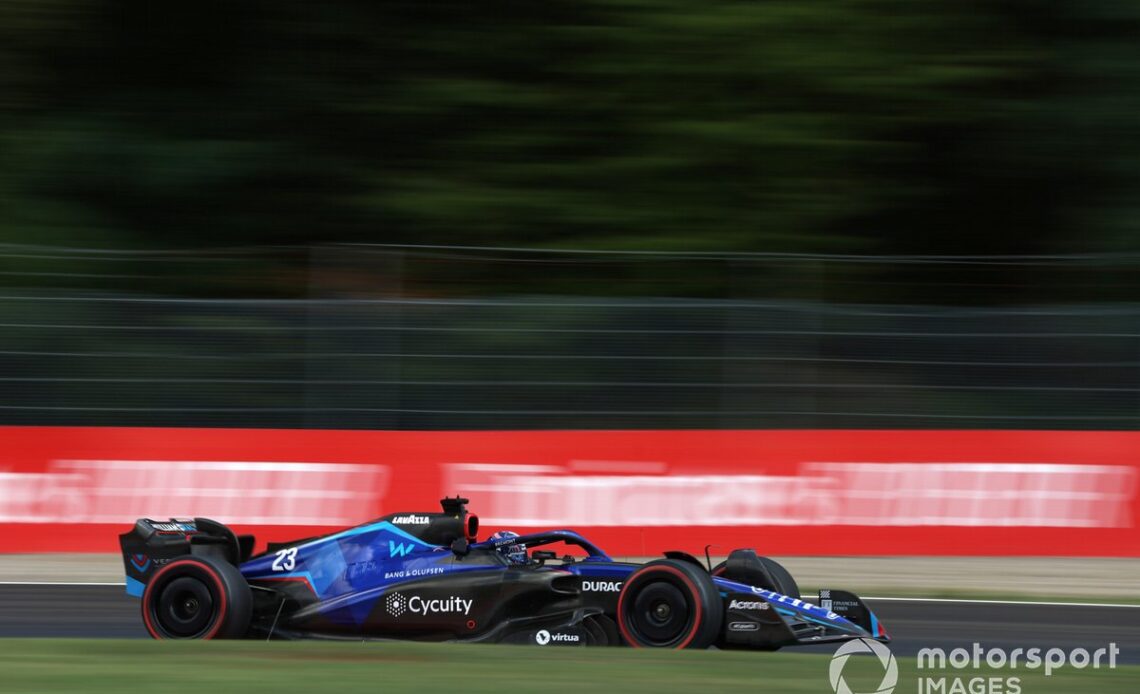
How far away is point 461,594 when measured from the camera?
7414 mm

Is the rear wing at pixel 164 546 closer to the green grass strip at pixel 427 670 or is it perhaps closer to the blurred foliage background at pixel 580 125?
the green grass strip at pixel 427 670

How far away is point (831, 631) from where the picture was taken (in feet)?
23.2

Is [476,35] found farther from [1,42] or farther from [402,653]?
[402,653]

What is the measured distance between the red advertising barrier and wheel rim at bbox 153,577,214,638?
3256 mm

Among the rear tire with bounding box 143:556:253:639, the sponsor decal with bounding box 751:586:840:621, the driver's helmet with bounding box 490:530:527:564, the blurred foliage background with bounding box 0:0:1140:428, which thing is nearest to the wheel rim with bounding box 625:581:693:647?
the sponsor decal with bounding box 751:586:840:621

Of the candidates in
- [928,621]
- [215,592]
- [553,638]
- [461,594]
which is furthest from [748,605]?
[215,592]

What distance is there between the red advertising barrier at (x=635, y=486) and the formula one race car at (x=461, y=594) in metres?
3.13

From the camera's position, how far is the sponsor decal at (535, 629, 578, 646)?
7.17 m

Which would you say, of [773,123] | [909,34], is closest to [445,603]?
[773,123]

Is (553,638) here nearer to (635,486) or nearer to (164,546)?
(164,546)

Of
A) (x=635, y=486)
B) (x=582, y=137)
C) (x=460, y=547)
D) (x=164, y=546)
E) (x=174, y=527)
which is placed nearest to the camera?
(x=460, y=547)

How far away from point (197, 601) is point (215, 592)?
12cm

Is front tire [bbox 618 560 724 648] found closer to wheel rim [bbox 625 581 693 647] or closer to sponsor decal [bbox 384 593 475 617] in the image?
wheel rim [bbox 625 581 693 647]

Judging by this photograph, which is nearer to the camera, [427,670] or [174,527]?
[427,670]
